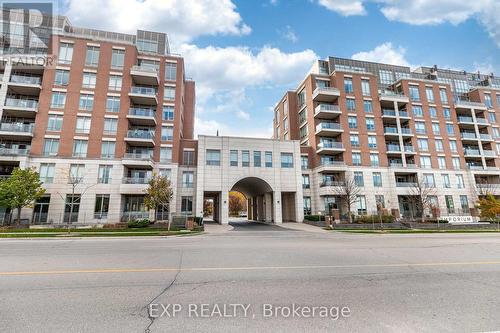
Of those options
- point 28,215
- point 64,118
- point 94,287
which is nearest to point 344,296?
point 94,287

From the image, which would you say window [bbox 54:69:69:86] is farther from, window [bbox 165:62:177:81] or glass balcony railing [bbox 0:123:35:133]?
window [bbox 165:62:177:81]

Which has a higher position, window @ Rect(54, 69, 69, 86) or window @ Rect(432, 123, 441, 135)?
window @ Rect(54, 69, 69, 86)

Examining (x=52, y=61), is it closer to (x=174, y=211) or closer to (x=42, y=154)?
(x=42, y=154)

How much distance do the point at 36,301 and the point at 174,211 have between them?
101ft

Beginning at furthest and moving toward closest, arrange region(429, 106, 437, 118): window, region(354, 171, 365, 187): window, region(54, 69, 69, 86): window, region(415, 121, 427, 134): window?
region(429, 106, 437, 118): window
region(415, 121, 427, 134): window
region(354, 171, 365, 187): window
region(54, 69, 69, 86): window

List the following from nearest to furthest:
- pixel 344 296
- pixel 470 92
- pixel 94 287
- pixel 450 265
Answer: pixel 344 296 < pixel 94 287 < pixel 450 265 < pixel 470 92

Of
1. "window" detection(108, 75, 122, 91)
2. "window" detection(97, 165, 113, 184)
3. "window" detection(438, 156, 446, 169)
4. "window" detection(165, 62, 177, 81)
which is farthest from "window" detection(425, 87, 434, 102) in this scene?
"window" detection(97, 165, 113, 184)

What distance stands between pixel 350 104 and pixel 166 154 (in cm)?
3257

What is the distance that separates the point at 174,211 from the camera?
115ft

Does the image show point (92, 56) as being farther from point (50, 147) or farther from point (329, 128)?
point (329, 128)

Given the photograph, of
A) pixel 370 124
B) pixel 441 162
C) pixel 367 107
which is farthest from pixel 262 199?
pixel 441 162

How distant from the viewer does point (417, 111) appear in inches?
1827

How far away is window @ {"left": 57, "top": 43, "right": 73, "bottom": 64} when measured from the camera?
34844 mm

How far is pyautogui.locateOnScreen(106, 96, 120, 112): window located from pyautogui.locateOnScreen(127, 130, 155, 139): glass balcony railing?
13.1 ft
